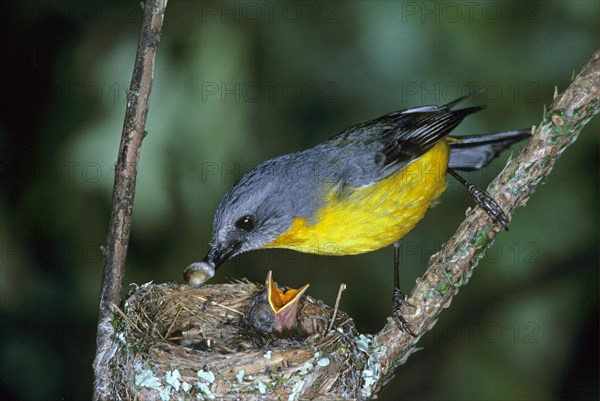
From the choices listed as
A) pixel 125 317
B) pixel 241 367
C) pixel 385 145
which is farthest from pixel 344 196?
pixel 125 317

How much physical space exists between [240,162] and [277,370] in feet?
6.72

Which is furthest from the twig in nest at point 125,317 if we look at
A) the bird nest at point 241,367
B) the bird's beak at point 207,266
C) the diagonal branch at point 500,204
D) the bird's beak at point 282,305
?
the diagonal branch at point 500,204

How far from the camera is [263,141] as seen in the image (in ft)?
18.1

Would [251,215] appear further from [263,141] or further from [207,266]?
[263,141]

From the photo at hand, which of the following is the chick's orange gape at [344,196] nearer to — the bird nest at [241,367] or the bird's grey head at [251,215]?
the bird's grey head at [251,215]

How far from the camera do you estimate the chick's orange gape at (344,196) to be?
13.0 feet

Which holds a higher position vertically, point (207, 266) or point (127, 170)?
point (127, 170)

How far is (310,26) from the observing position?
17.7 feet

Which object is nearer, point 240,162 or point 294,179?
point 294,179

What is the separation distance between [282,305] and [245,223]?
66 centimetres

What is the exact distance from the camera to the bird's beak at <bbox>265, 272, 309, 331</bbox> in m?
4.38

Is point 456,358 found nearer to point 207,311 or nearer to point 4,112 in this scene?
point 207,311

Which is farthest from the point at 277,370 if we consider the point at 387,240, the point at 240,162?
the point at 240,162

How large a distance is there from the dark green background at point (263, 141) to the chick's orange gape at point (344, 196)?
90cm
